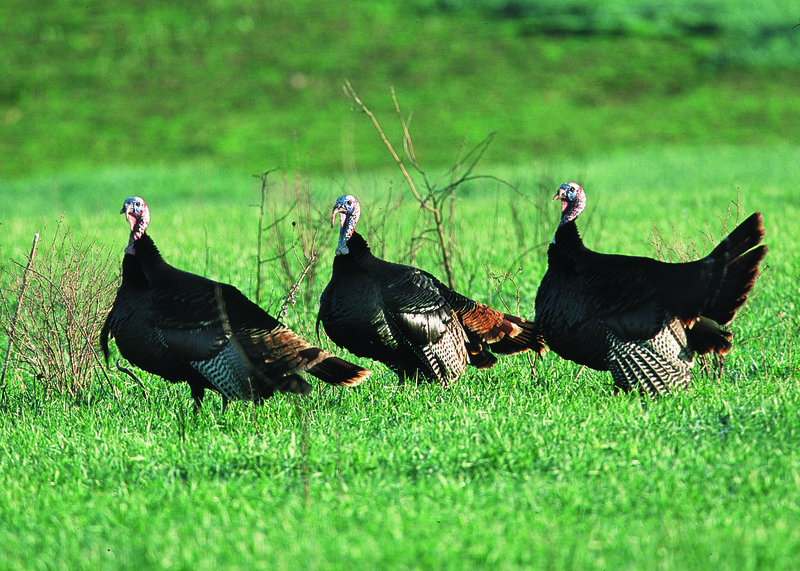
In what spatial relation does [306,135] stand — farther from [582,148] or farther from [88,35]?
[88,35]

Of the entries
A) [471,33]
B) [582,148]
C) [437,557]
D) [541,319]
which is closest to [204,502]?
[437,557]

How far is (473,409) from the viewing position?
5059 mm

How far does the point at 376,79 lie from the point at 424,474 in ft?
107

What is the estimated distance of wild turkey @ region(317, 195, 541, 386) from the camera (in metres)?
5.76

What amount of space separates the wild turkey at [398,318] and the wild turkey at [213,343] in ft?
1.72

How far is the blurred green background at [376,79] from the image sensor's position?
92.3 feet

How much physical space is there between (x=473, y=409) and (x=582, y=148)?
2307cm

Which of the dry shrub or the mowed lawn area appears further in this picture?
the dry shrub

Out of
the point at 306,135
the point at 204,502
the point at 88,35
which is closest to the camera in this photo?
the point at 204,502

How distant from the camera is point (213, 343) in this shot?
204 inches

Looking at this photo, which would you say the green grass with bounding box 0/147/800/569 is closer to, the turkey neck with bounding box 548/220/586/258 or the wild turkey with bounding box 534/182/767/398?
the wild turkey with bounding box 534/182/767/398

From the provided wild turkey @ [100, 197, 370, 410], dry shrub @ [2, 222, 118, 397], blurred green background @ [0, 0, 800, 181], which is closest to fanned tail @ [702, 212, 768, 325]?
wild turkey @ [100, 197, 370, 410]

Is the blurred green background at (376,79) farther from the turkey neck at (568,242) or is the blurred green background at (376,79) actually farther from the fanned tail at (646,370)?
the fanned tail at (646,370)

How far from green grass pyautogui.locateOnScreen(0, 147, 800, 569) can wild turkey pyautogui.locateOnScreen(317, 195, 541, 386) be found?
262 millimetres
